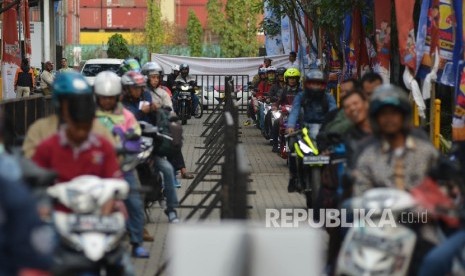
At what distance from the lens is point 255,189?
2014 centimetres

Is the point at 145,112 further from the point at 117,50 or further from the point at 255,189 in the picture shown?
the point at 117,50

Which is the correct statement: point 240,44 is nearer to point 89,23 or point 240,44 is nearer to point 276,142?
point 89,23

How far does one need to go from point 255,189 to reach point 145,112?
205 inches

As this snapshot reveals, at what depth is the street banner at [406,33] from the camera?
18969 millimetres

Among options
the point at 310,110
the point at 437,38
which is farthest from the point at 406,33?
the point at 310,110

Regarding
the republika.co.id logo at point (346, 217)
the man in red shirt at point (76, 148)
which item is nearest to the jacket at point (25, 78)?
the republika.co.id logo at point (346, 217)

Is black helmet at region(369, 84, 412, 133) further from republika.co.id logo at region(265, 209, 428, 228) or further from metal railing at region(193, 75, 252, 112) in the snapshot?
metal railing at region(193, 75, 252, 112)

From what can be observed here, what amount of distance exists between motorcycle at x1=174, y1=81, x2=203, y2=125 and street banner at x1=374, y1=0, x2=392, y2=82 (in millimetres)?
16224

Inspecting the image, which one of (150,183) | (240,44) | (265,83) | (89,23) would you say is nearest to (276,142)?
(265,83)

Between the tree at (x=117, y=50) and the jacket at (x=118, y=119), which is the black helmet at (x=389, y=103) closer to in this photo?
the jacket at (x=118, y=119)

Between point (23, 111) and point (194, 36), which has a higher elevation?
point (23, 111)

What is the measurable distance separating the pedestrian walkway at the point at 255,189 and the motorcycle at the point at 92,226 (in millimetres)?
4075

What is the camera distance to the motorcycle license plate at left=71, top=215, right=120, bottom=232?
7.80 m

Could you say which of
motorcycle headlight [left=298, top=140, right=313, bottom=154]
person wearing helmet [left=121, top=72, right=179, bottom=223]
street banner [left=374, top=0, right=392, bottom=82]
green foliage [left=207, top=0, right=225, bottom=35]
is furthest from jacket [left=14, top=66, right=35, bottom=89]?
green foliage [left=207, top=0, right=225, bottom=35]
